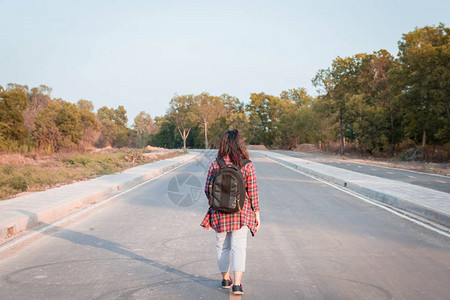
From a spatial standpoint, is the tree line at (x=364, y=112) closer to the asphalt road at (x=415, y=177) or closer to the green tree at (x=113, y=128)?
the asphalt road at (x=415, y=177)

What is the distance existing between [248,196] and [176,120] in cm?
9119

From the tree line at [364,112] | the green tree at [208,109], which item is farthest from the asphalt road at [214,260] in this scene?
the green tree at [208,109]

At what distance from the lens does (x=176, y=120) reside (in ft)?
310

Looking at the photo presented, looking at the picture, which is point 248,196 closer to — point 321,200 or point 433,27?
point 321,200

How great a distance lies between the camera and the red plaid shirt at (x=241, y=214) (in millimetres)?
4164

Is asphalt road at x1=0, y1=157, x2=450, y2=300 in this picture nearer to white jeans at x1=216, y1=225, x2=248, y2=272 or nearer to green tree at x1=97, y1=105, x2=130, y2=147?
white jeans at x1=216, y1=225, x2=248, y2=272

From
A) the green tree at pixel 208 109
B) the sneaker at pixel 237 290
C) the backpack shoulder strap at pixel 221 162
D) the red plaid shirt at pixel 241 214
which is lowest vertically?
the sneaker at pixel 237 290

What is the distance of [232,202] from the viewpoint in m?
4.07

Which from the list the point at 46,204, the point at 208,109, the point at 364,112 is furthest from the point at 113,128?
the point at 46,204

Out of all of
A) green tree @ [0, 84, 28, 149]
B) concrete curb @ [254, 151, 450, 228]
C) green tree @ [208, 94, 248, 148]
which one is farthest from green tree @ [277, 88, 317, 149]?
concrete curb @ [254, 151, 450, 228]

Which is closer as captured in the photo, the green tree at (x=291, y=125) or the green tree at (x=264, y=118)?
the green tree at (x=291, y=125)

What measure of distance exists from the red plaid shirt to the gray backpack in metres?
0.13

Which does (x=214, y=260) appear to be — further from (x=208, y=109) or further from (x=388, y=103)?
(x=208, y=109)

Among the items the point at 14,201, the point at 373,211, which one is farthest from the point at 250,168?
the point at 14,201
